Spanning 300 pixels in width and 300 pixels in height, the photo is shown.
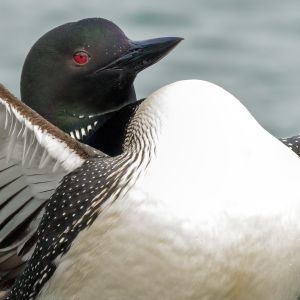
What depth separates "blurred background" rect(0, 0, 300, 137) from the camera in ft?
31.9

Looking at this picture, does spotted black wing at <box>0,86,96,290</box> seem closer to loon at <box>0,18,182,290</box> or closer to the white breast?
loon at <box>0,18,182,290</box>

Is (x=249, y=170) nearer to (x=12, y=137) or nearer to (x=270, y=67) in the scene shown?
(x=12, y=137)

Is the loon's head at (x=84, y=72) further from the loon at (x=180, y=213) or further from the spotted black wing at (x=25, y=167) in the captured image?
the loon at (x=180, y=213)

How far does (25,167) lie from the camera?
18.1 ft

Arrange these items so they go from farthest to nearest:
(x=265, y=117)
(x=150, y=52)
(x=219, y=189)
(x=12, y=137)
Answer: (x=265, y=117)
(x=150, y=52)
(x=12, y=137)
(x=219, y=189)

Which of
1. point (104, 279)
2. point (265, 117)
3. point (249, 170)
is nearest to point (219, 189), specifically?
point (249, 170)

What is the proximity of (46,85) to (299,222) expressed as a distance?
167 centimetres

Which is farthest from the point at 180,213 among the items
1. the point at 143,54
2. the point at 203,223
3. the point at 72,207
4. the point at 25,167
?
the point at 143,54

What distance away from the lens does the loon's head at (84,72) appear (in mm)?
→ 6285

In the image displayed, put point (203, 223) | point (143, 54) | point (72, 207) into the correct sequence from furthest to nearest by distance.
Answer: point (143, 54) → point (72, 207) → point (203, 223)

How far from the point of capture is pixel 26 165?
18.1 feet

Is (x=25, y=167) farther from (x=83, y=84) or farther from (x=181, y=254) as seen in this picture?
(x=83, y=84)

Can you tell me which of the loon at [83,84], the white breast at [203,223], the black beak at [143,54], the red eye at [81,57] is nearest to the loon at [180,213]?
the white breast at [203,223]

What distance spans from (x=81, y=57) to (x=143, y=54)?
0.91 ft
